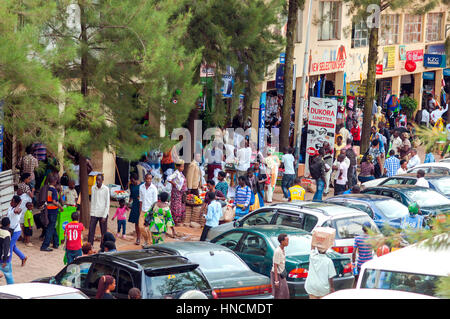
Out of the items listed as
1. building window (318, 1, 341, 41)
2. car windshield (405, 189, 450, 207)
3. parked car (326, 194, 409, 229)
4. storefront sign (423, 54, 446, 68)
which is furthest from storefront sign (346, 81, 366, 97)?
parked car (326, 194, 409, 229)

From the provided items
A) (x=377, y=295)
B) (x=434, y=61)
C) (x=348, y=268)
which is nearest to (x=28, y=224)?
(x=348, y=268)

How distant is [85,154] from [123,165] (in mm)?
5975

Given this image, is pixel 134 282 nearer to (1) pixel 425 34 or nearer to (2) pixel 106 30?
(2) pixel 106 30

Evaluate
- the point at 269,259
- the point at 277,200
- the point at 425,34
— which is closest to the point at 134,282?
the point at 269,259

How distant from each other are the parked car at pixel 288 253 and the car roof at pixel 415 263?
2608 millimetres

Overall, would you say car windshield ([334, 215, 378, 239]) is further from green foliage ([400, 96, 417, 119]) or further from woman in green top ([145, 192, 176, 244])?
green foliage ([400, 96, 417, 119])

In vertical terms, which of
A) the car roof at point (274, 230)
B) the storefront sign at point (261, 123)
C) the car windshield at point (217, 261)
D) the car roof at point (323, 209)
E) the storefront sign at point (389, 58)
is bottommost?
the car windshield at point (217, 261)

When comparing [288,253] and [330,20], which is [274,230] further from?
[330,20]

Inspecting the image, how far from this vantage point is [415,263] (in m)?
8.62

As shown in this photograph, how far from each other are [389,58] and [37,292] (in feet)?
A: 105

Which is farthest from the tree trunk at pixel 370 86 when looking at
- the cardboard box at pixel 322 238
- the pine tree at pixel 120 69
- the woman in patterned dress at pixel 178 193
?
the cardboard box at pixel 322 238

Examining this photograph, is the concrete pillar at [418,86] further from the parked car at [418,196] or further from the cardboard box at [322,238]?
the cardboard box at [322,238]

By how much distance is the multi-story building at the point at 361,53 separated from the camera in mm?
29781

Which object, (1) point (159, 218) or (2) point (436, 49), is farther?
(2) point (436, 49)
